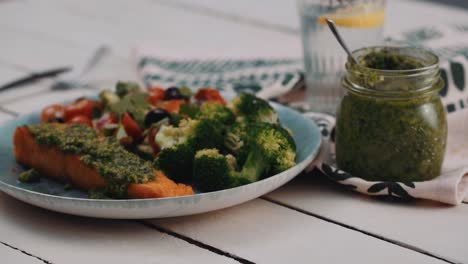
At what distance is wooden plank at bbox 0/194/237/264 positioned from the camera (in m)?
1.35

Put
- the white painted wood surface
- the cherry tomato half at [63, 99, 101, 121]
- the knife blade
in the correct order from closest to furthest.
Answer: the cherry tomato half at [63, 99, 101, 121]
the white painted wood surface
the knife blade

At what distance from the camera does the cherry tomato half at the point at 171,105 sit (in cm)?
174

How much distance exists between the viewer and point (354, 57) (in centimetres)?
161

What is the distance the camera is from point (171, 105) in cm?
176

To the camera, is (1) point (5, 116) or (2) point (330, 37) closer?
(2) point (330, 37)

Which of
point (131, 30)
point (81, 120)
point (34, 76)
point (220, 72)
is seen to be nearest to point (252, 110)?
point (81, 120)

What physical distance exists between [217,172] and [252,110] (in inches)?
10.7

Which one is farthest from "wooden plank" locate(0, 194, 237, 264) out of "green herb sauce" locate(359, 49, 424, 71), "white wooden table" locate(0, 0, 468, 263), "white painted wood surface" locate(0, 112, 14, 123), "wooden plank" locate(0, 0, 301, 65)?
"wooden plank" locate(0, 0, 301, 65)

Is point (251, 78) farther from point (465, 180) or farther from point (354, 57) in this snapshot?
point (465, 180)

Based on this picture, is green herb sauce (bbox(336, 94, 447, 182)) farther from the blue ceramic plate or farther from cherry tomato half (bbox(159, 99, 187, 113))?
cherry tomato half (bbox(159, 99, 187, 113))

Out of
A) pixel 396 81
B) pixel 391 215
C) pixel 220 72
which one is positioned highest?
pixel 396 81

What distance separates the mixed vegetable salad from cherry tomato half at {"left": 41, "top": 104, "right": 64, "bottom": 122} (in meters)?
0.01

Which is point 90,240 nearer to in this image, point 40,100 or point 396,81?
Answer: point 396,81

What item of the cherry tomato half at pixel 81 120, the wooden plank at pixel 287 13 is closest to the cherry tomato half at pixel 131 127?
the cherry tomato half at pixel 81 120
